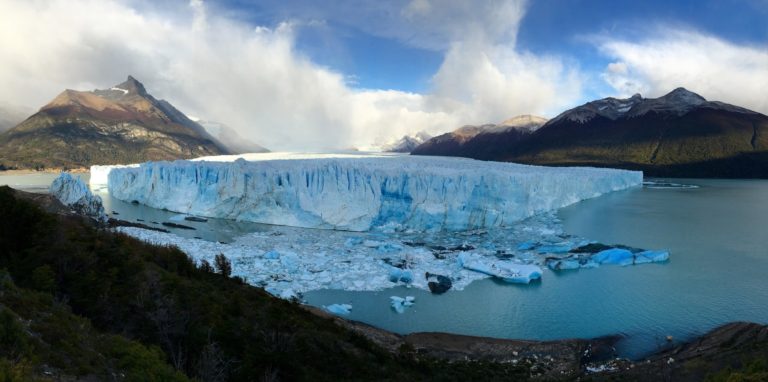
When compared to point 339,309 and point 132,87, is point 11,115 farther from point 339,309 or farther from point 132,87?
point 339,309

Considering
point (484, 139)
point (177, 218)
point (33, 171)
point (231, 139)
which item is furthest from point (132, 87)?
point (177, 218)

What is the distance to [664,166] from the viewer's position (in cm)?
5484

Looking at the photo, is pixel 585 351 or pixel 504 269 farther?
pixel 504 269

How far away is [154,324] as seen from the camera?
5.08 meters

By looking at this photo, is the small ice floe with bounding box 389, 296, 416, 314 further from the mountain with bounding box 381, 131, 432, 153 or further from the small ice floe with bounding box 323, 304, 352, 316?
the mountain with bounding box 381, 131, 432, 153

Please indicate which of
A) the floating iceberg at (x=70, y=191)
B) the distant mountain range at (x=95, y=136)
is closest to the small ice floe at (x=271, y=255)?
the floating iceberg at (x=70, y=191)

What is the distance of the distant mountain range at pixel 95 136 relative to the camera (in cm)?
6112

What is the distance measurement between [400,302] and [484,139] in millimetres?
77183

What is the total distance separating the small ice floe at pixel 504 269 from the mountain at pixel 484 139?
62918 mm

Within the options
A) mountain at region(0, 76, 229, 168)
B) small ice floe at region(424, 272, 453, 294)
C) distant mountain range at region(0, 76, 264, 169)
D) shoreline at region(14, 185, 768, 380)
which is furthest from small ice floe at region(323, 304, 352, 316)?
mountain at region(0, 76, 229, 168)

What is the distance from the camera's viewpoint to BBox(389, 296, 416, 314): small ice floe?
9.70m

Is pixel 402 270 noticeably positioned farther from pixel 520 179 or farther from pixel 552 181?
pixel 552 181

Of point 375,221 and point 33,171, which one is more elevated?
point 33,171

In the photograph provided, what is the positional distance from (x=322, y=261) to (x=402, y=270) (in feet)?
8.53
